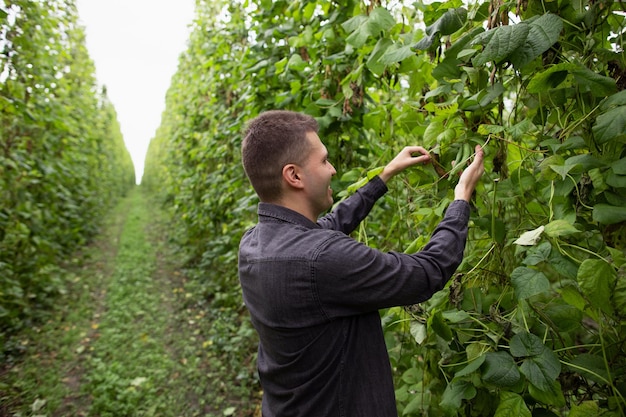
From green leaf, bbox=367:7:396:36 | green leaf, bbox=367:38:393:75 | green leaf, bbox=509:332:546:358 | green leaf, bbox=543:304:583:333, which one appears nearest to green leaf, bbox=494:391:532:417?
green leaf, bbox=509:332:546:358

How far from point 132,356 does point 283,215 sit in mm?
3445

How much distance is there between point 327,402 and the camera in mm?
1258

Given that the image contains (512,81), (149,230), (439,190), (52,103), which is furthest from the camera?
(149,230)

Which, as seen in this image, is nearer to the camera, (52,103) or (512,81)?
(512,81)

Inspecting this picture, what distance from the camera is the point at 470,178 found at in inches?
50.2

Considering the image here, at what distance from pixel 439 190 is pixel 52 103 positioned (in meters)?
4.94

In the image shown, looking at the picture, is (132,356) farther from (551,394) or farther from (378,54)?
(551,394)

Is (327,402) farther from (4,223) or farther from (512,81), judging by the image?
(4,223)

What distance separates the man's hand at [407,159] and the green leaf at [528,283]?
0.56 m

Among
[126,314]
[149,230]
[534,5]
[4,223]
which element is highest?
[534,5]

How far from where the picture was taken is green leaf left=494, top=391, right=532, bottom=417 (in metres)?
1.06

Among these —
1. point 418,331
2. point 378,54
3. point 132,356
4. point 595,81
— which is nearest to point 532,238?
point 595,81

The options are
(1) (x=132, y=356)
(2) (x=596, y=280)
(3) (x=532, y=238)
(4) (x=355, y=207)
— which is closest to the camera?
(2) (x=596, y=280)

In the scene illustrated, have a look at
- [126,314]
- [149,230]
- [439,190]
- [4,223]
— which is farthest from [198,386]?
[149,230]
